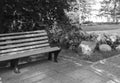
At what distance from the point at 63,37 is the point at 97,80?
243 centimetres

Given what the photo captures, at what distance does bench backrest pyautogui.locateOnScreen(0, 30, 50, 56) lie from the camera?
10.9 ft

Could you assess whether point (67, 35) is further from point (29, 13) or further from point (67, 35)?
point (29, 13)

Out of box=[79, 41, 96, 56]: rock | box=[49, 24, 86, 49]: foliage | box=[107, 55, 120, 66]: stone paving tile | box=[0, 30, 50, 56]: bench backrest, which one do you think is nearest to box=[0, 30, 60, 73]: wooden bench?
box=[0, 30, 50, 56]: bench backrest

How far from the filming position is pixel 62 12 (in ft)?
17.2

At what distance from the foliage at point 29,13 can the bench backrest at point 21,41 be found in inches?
→ 50.2

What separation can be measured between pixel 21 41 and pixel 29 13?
5.47ft

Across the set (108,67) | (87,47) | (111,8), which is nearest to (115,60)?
(108,67)

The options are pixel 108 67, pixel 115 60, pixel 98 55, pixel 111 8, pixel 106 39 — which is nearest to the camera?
pixel 108 67

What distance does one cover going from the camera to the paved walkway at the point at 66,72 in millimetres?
3074

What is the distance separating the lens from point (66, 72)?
345cm

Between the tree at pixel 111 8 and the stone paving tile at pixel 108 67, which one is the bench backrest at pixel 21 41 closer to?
the stone paving tile at pixel 108 67

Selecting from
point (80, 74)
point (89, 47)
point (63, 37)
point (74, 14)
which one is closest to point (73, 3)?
point (74, 14)

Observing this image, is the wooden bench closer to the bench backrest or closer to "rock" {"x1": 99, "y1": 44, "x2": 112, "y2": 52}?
the bench backrest

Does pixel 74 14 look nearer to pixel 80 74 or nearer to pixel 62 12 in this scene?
pixel 62 12
